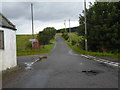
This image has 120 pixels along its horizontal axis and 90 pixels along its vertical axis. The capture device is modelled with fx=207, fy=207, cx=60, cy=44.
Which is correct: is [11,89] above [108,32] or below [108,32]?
below

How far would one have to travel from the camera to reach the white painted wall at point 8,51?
1275cm

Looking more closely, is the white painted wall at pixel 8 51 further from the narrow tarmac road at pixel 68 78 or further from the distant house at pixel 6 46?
the narrow tarmac road at pixel 68 78

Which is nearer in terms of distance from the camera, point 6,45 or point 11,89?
point 11,89

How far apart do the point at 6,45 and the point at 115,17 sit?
19.9 meters

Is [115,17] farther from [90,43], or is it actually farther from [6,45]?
[6,45]

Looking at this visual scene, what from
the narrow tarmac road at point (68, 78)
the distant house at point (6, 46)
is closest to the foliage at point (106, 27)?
the narrow tarmac road at point (68, 78)

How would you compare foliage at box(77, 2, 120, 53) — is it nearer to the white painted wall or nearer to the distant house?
→ the white painted wall

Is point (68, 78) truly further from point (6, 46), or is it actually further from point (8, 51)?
point (8, 51)

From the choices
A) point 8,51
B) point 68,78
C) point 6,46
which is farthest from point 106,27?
point 68,78

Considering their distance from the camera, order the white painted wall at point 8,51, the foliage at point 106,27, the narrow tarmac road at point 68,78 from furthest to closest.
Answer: the foliage at point 106,27, the white painted wall at point 8,51, the narrow tarmac road at point 68,78

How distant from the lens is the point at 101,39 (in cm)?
3038

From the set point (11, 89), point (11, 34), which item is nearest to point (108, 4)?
point (11, 34)

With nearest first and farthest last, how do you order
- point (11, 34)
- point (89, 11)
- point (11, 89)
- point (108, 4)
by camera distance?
point (11, 89) → point (11, 34) → point (108, 4) → point (89, 11)

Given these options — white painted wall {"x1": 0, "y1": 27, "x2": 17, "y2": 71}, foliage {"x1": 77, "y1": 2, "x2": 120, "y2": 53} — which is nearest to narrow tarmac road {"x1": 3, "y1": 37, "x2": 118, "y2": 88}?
white painted wall {"x1": 0, "y1": 27, "x2": 17, "y2": 71}
